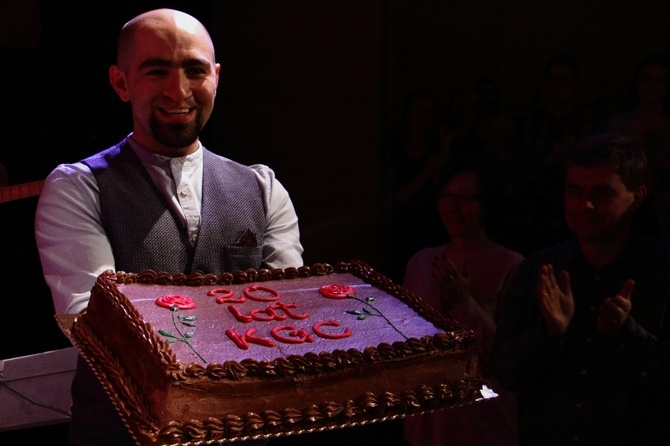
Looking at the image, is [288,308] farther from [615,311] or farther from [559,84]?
[559,84]

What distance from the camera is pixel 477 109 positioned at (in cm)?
318

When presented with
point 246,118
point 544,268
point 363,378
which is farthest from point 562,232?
point 363,378

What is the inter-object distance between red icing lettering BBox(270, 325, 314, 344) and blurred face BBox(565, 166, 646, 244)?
1.17 m

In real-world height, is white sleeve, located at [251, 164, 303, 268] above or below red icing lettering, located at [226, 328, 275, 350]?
above

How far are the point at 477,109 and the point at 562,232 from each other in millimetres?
498

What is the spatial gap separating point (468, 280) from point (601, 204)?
0.50m

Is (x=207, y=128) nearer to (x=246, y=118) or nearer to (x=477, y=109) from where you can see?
(x=246, y=118)

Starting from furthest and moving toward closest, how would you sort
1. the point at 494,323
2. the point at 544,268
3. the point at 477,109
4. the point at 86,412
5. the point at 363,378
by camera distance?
the point at 477,109
the point at 494,323
the point at 544,268
the point at 86,412
the point at 363,378

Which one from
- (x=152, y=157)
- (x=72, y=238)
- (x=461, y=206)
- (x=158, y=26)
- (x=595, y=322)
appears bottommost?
(x=595, y=322)

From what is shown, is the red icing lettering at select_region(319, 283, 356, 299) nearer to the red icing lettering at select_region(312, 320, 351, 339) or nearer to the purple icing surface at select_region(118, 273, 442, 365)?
the purple icing surface at select_region(118, 273, 442, 365)

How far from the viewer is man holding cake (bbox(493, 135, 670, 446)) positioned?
2.65 meters

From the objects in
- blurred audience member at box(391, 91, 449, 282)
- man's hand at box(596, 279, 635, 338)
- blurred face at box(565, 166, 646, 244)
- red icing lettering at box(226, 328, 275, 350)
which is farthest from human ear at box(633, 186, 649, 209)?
red icing lettering at box(226, 328, 275, 350)

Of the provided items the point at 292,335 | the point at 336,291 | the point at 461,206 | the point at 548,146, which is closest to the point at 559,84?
the point at 548,146

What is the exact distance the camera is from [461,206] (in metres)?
3.04
